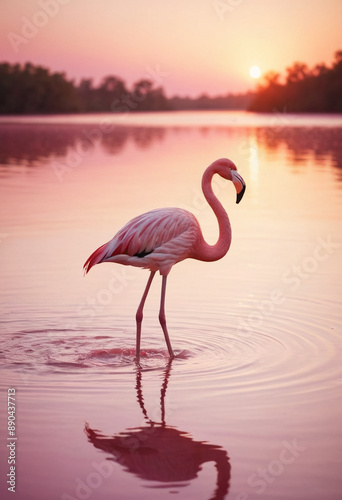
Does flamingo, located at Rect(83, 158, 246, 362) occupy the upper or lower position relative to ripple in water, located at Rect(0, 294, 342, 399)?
upper

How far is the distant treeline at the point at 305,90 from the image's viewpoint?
267 ft

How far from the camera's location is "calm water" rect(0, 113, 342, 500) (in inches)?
165

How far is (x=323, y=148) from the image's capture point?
28.0 meters

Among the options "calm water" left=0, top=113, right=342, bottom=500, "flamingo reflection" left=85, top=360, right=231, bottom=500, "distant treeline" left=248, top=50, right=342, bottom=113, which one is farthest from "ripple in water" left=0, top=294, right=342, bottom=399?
"distant treeline" left=248, top=50, right=342, bottom=113

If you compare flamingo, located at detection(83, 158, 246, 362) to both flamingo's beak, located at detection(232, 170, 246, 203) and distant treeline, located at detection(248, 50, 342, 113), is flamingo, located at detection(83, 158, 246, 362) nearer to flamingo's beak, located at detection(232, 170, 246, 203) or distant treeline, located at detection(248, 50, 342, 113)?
flamingo's beak, located at detection(232, 170, 246, 203)

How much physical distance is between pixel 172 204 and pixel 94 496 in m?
9.49

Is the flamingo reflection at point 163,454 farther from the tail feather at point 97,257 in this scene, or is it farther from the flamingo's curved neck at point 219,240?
the flamingo's curved neck at point 219,240

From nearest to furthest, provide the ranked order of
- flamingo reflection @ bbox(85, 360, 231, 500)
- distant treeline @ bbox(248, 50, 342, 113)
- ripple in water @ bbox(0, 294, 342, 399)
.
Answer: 1. flamingo reflection @ bbox(85, 360, 231, 500)
2. ripple in water @ bbox(0, 294, 342, 399)
3. distant treeline @ bbox(248, 50, 342, 113)

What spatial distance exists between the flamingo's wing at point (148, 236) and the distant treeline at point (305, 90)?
246 feet

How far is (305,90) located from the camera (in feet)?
286

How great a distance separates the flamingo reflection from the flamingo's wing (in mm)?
1730

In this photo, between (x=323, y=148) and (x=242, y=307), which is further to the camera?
(x=323, y=148)

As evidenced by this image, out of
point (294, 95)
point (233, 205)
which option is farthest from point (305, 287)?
point (294, 95)

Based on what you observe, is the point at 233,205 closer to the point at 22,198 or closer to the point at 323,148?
the point at 22,198
